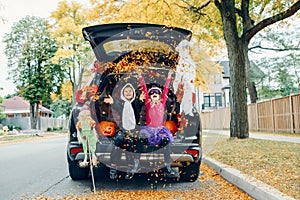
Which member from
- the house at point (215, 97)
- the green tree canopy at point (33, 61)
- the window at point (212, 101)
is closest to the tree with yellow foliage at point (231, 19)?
the house at point (215, 97)

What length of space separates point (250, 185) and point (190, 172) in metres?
1.09

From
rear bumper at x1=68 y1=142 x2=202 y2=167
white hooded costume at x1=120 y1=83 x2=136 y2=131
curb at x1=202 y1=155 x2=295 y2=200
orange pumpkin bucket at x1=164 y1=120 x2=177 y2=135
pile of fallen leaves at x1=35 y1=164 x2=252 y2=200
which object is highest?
white hooded costume at x1=120 y1=83 x2=136 y2=131

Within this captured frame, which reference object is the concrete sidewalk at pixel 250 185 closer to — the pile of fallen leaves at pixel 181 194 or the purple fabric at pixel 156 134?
the pile of fallen leaves at pixel 181 194

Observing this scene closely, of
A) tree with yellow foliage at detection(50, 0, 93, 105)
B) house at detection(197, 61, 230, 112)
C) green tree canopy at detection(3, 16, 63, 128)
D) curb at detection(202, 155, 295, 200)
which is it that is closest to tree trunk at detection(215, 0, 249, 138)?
house at detection(197, 61, 230, 112)

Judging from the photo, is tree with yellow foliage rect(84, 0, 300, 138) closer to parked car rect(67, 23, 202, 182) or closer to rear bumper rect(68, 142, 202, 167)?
parked car rect(67, 23, 202, 182)

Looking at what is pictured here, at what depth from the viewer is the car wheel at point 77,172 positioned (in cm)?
552

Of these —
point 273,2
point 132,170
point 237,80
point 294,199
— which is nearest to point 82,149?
point 132,170

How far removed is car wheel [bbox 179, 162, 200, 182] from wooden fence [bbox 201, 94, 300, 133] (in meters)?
6.62

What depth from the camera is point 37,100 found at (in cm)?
2956

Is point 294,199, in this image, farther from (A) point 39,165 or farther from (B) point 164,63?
(A) point 39,165

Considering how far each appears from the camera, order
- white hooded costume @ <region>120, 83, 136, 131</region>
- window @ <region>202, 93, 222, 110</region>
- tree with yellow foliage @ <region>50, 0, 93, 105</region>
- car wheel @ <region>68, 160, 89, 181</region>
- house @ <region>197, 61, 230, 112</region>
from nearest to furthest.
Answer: white hooded costume @ <region>120, 83, 136, 131</region>, car wheel @ <region>68, 160, 89, 181</region>, house @ <region>197, 61, 230, 112</region>, window @ <region>202, 93, 222, 110</region>, tree with yellow foliage @ <region>50, 0, 93, 105</region>

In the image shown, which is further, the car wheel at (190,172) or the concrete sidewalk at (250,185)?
the car wheel at (190,172)

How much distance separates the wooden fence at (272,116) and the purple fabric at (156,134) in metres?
7.23

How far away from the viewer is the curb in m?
4.04
